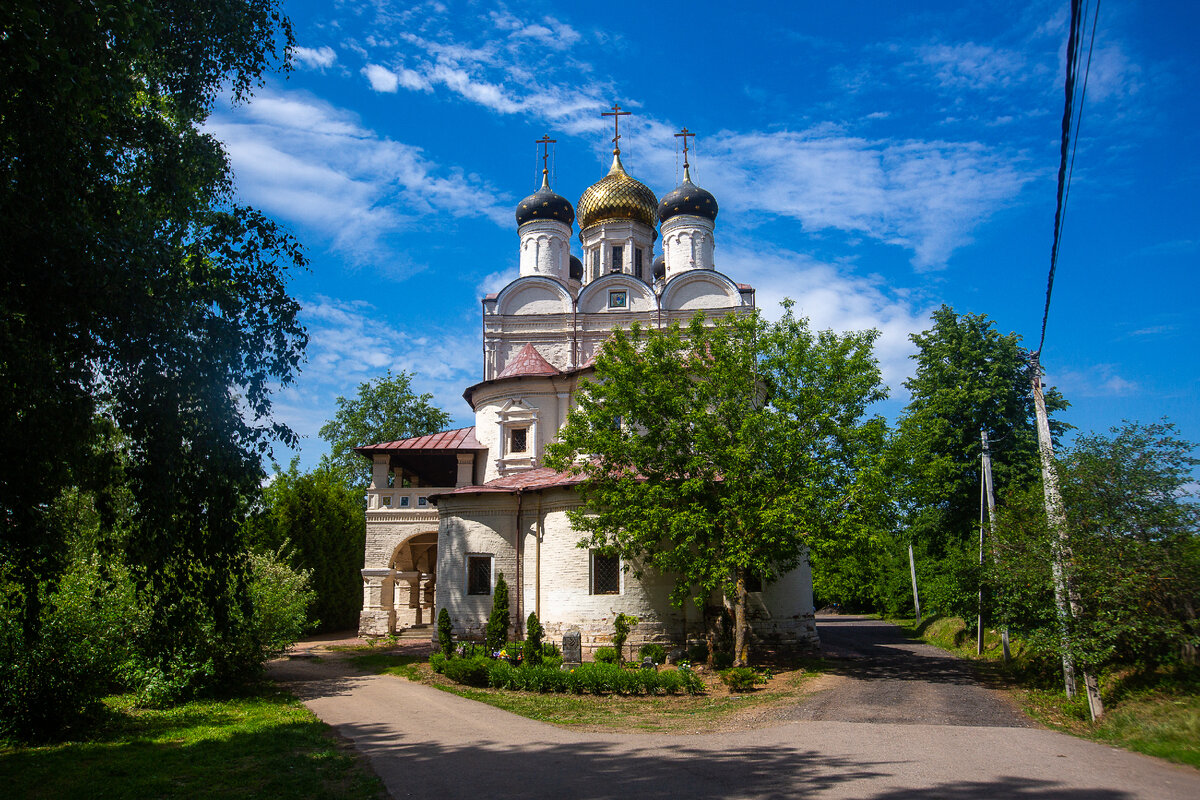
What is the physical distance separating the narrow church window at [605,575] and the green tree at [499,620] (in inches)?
99.7

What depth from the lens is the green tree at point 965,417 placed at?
2280 centimetres

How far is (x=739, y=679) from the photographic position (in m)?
14.8

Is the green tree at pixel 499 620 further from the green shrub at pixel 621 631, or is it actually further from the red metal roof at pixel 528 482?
the green shrub at pixel 621 631

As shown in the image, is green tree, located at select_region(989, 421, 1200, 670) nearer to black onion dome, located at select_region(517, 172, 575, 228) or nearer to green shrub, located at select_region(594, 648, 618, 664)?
green shrub, located at select_region(594, 648, 618, 664)

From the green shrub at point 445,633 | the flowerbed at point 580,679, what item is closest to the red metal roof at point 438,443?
the green shrub at point 445,633

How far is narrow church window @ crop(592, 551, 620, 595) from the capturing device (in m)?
18.8

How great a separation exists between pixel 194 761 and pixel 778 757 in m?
7.37

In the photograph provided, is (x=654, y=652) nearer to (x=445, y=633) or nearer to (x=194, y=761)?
(x=445, y=633)

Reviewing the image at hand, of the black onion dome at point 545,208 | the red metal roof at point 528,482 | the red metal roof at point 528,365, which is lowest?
the red metal roof at point 528,482

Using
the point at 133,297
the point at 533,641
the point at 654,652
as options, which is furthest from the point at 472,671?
the point at 133,297

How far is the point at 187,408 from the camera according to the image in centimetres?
838

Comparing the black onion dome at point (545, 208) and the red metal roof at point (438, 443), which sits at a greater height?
the black onion dome at point (545, 208)

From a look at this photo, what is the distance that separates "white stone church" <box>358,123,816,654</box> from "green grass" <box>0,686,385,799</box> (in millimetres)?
8081

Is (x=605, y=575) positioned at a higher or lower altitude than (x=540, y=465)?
lower
